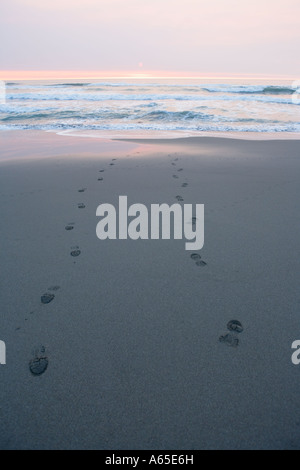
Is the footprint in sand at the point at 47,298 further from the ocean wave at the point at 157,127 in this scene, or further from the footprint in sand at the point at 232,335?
the ocean wave at the point at 157,127

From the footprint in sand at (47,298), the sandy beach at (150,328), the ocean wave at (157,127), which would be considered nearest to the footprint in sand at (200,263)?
the sandy beach at (150,328)

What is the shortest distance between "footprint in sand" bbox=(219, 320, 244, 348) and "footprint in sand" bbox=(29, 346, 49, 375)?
4.27 feet

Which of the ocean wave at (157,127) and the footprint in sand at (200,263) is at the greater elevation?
the ocean wave at (157,127)

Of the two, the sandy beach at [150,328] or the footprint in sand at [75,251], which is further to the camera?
the footprint in sand at [75,251]

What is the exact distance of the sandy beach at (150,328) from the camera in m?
1.56

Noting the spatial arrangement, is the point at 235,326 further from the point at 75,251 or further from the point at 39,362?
the point at 75,251

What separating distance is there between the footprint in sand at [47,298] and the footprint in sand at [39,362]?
1.60 feet

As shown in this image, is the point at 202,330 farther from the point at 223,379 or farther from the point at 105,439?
the point at 105,439

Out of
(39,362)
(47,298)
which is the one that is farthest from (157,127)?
(39,362)

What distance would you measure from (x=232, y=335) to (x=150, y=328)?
644 millimetres

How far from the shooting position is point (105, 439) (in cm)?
151
